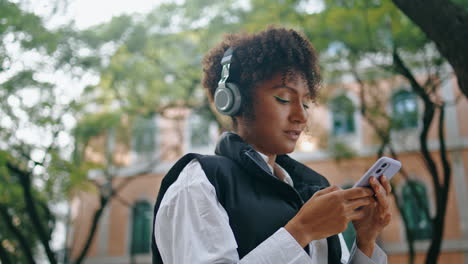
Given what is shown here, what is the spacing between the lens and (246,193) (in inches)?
69.1

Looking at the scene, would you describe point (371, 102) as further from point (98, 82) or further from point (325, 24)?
point (98, 82)

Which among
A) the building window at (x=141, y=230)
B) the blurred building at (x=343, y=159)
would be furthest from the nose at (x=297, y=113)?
the building window at (x=141, y=230)

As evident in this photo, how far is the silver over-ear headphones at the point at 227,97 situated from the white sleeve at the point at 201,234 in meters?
0.41

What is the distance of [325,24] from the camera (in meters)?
9.78

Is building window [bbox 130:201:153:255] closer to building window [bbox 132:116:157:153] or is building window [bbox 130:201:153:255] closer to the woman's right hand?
building window [bbox 132:116:157:153]

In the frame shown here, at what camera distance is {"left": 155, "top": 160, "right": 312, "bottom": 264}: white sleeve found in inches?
60.3

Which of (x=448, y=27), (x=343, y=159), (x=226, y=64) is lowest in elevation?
(x=343, y=159)

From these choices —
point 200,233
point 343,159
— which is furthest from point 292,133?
point 343,159

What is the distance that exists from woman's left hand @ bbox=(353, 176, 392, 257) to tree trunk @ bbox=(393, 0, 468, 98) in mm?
2261

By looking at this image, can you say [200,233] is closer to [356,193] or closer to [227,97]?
[356,193]

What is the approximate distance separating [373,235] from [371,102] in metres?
11.5

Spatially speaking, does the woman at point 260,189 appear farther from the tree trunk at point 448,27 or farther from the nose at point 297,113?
the tree trunk at point 448,27

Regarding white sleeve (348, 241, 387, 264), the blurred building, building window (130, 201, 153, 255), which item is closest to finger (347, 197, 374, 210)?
white sleeve (348, 241, 387, 264)

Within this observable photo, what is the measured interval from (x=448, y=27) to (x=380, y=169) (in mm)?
2445
